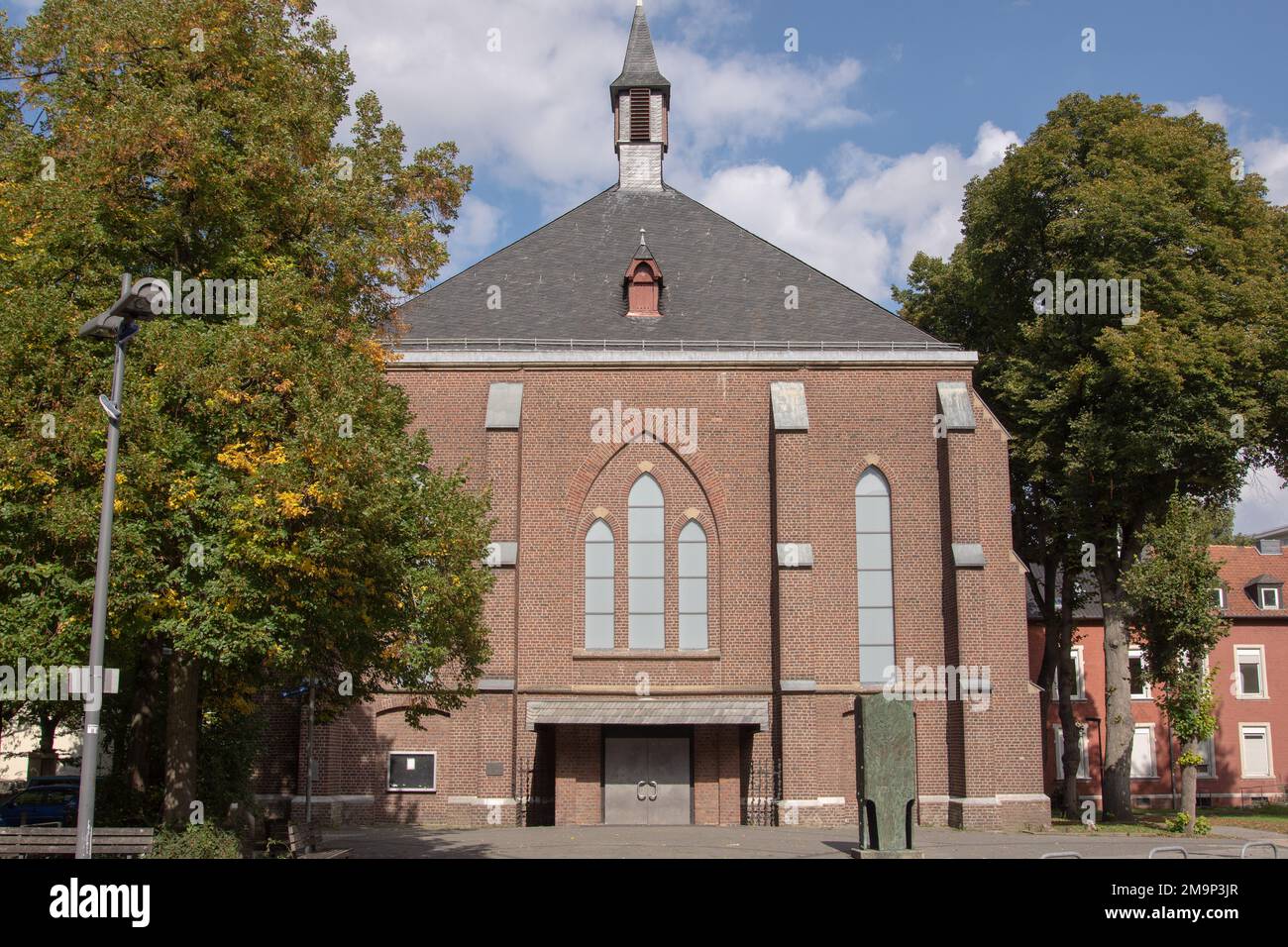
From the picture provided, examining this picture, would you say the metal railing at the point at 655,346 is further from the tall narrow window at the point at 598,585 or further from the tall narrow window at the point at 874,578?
the tall narrow window at the point at 598,585

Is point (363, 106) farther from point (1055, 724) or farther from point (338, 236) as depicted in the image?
point (1055, 724)

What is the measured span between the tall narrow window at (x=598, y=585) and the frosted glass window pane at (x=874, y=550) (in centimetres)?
555

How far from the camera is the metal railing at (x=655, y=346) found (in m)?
27.2

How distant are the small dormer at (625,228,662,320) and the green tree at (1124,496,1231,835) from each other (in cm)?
1223

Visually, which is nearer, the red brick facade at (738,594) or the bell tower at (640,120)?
the red brick facade at (738,594)

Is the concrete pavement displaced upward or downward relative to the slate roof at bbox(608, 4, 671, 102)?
downward

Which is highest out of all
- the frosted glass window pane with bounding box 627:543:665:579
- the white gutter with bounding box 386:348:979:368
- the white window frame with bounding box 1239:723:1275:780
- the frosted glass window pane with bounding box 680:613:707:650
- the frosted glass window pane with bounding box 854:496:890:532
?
the white gutter with bounding box 386:348:979:368

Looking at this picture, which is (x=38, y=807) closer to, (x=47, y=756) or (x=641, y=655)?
(x=641, y=655)

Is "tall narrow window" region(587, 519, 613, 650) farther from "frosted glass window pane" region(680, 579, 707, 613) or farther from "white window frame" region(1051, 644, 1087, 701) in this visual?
"white window frame" region(1051, 644, 1087, 701)

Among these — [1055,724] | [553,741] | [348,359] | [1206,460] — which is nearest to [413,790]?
[553,741]

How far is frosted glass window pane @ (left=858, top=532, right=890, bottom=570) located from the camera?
26567 mm

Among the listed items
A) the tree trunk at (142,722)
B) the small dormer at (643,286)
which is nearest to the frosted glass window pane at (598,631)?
the small dormer at (643,286)

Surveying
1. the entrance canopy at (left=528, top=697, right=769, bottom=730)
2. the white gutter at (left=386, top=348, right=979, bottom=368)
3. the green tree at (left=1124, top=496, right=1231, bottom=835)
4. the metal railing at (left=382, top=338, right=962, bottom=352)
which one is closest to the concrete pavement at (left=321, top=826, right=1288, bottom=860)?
the entrance canopy at (left=528, top=697, right=769, bottom=730)
